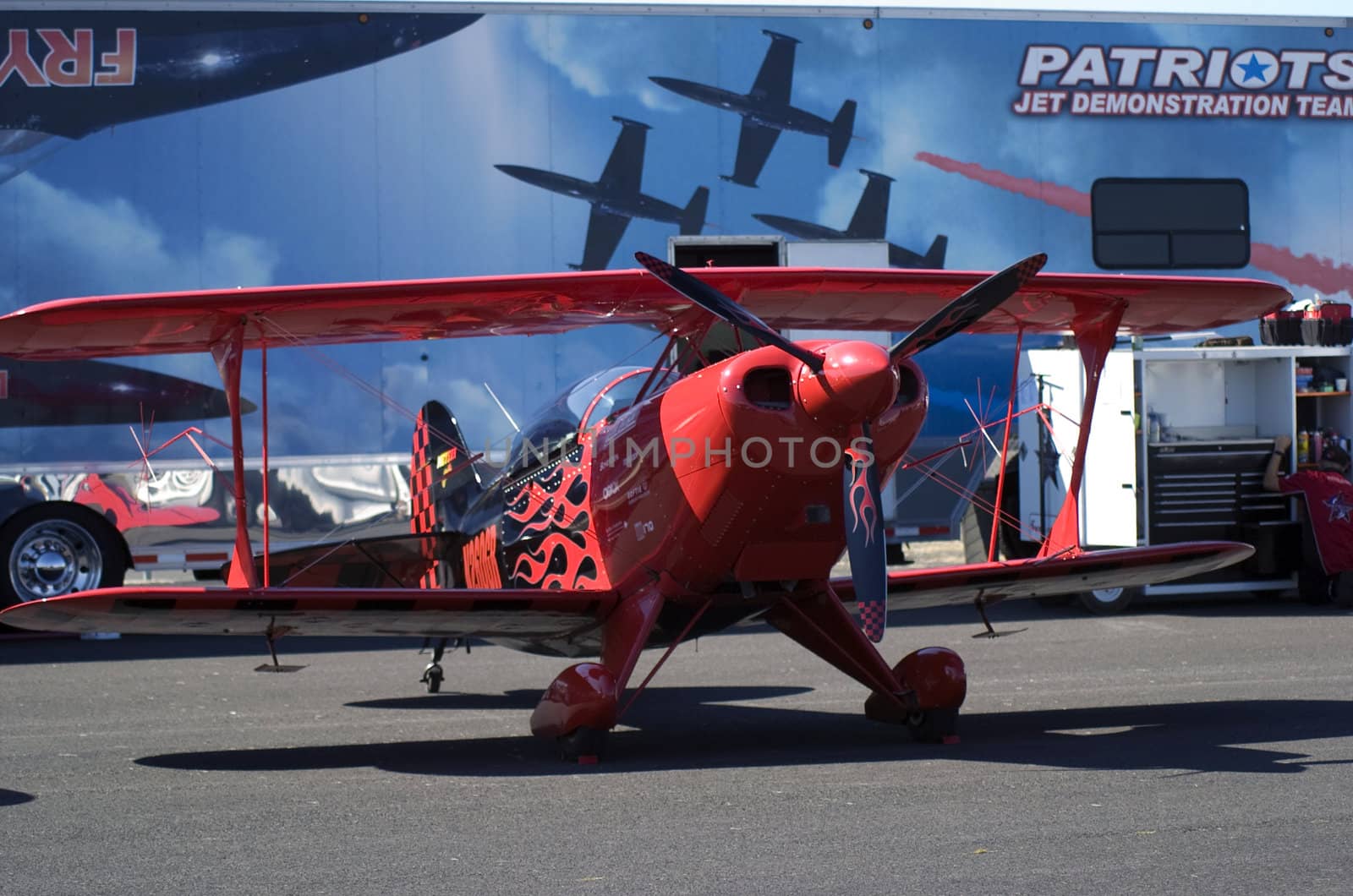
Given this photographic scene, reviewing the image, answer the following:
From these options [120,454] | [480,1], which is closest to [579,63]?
[480,1]

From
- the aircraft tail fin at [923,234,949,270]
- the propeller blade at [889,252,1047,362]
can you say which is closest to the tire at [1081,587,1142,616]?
the aircraft tail fin at [923,234,949,270]

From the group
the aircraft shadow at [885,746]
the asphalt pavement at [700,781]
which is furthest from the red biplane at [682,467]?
the asphalt pavement at [700,781]

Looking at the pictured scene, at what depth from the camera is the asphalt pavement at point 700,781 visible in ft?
16.0

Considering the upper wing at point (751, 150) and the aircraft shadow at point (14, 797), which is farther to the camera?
the upper wing at point (751, 150)

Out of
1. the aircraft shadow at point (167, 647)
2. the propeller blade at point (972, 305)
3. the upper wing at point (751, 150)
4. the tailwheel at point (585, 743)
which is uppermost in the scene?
the upper wing at point (751, 150)

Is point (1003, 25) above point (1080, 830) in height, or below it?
above

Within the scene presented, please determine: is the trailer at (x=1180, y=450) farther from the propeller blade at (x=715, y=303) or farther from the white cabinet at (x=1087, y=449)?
the propeller blade at (x=715, y=303)

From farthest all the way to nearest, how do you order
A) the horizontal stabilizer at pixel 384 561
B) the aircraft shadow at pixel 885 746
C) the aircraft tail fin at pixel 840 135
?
the aircraft tail fin at pixel 840 135 < the horizontal stabilizer at pixel 384 561 < the aircraft shadow at pixel 885 746

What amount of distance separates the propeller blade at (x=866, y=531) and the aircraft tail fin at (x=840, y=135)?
24.8 feet

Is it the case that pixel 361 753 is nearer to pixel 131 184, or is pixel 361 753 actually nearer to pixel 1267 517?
pixel 131 184

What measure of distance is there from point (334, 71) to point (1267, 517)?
29.8 feet

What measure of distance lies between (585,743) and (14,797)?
2.44 m

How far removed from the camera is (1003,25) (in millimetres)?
14016

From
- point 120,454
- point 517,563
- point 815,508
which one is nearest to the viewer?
point 815,508
